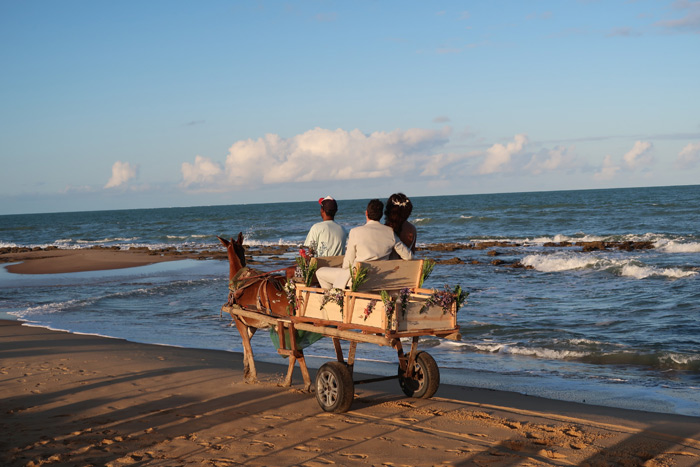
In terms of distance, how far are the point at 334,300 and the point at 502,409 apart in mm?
2217

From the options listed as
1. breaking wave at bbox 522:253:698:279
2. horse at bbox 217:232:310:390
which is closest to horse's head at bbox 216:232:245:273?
horse at bbox 217:232:310:390

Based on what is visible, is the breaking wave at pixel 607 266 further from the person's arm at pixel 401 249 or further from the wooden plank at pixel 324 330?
the wooden plank at pixel 324 330

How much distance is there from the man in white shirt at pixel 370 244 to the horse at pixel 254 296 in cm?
99

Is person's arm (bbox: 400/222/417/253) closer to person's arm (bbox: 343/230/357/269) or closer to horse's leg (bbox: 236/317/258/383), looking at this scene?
person's arm (bbox: 343/230/357/269)

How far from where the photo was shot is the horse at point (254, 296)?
786 centimetres

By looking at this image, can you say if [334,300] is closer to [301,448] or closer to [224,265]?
[301,448]

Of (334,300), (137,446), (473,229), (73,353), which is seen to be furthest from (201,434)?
→ (473,229)

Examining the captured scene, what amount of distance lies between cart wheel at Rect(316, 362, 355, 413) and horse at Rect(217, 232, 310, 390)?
27.2 inches

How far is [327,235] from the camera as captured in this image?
766cm

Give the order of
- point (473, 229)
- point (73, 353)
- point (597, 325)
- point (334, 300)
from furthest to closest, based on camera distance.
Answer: point (473, 229)
point (597, 325)
point (73, 353)
point (334, 300)

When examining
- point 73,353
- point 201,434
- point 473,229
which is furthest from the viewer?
point 473,229

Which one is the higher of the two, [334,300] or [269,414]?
[334,300]

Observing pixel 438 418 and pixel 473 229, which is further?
pixel 473 229

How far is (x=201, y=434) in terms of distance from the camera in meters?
6.23
